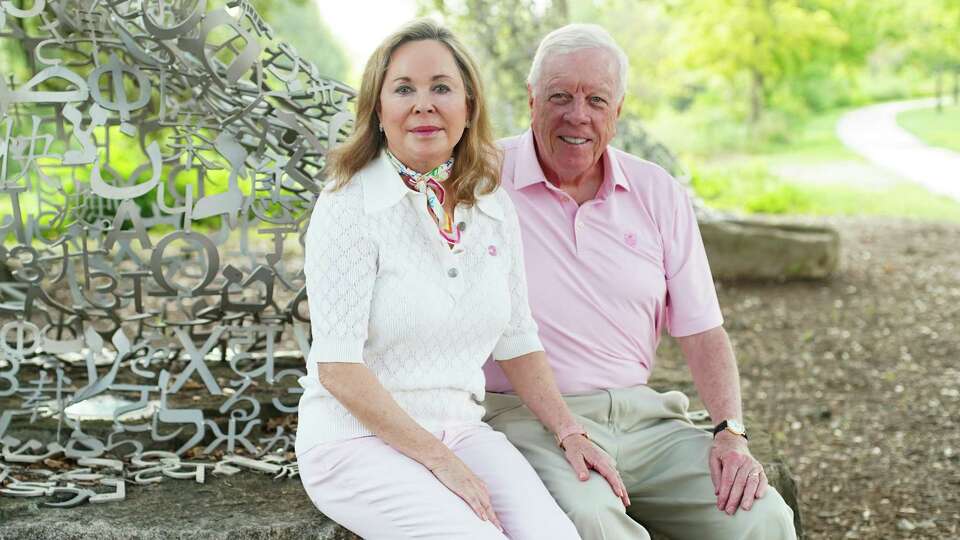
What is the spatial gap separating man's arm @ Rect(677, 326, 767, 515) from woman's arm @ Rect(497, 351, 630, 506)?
26 cm

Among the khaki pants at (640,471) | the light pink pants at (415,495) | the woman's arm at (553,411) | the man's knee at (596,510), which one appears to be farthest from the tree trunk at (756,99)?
the light pink pants at (415,495)

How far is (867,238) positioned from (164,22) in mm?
8239

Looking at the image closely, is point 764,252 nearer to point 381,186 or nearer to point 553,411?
point 553,411

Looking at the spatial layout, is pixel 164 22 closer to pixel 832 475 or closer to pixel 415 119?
pixel 415 119

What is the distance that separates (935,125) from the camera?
26.1 metres

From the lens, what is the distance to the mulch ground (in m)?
4.50

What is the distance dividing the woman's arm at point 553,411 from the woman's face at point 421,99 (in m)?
0.62

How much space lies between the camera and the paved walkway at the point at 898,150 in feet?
54.8

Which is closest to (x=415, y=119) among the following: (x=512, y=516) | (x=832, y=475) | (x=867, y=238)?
(x=512, y=516)

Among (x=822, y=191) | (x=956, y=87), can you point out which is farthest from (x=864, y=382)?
(x=956, y=87)

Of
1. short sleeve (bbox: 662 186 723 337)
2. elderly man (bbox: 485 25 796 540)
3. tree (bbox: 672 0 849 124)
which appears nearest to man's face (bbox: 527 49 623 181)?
elderly man (bbox: 485 25 796 540)

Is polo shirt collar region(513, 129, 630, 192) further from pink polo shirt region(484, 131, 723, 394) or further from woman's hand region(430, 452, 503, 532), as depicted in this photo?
woman's hand region(430, 452, 503, 532)

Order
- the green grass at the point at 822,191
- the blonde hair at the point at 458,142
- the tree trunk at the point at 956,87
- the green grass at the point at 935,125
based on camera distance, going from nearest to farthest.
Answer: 1. the blonde hair at the point at 458,142
2. the green grass at the point at 822,191
3. the green grass at the point at 935,125
4. the tree trunk at the point at 956,87

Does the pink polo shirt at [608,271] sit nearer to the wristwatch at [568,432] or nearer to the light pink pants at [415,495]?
the wristwatch at [568,432]
